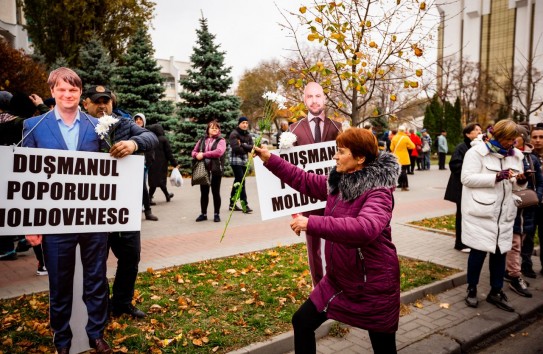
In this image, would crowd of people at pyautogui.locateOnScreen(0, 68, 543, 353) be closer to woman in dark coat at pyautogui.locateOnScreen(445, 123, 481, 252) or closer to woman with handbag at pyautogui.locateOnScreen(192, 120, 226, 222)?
woman in dark coat at pyautogui.locateOnScreen(445, 123, 481, 252)

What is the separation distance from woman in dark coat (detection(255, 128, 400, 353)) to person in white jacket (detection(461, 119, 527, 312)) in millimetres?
2541

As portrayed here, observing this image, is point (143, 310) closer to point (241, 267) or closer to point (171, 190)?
point (241, 267)

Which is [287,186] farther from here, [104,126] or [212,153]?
[212,153]

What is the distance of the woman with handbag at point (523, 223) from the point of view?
5496 mm

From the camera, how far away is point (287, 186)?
4238 millimetres

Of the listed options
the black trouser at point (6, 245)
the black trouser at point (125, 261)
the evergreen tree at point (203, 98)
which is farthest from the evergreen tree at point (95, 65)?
the black trouser at point (125, 261)

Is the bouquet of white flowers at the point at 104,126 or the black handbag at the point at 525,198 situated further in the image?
the black handbag at the point at 525,198

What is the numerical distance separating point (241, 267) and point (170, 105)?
16.6 metres

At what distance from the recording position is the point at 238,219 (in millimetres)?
9914

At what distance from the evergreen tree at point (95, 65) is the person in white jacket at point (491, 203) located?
800 inches

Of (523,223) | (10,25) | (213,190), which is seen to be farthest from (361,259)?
(10,25)

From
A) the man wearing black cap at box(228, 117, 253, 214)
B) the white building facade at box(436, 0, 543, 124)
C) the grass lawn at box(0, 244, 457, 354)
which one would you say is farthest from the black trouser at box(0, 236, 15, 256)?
the white building facade at box(436, 0, 543, 124)

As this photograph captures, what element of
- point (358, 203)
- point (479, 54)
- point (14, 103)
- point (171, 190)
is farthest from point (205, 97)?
point (479, 54)

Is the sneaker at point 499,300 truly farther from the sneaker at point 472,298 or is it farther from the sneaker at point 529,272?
the sneaker at point 529,272
